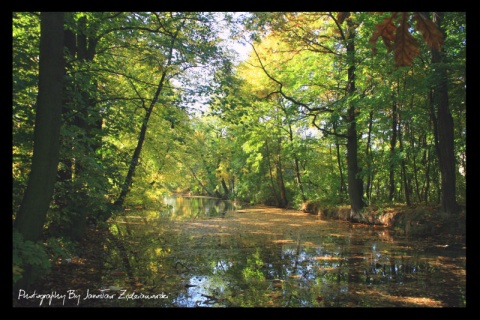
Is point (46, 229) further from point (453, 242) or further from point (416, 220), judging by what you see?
point (416, 220)

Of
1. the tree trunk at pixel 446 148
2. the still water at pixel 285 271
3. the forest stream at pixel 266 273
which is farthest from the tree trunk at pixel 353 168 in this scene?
the forest stream at pixel 266 273

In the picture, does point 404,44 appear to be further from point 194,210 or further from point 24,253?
point 194,210

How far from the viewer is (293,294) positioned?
4.51 metres

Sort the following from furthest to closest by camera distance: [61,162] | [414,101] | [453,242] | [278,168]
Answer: [278,168] → [414,101] → [453,242] → [61,162]

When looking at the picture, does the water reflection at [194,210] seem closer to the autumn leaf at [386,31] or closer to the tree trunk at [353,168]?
the tree trunk at [353,168]

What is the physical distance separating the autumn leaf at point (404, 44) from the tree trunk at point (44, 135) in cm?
402

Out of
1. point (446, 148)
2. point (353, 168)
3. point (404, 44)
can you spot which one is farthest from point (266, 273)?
point (353, 168)

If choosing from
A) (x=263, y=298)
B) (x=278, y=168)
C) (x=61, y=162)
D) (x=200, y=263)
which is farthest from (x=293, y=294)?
(x=278, y=168)

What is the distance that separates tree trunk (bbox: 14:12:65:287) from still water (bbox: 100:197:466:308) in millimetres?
1391

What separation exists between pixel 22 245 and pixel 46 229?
3274 millimetres

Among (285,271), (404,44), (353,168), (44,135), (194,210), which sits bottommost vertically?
(194,210)

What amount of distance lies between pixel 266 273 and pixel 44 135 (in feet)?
13.9

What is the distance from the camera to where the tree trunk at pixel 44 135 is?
3949 millimetres

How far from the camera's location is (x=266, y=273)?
5684mm
